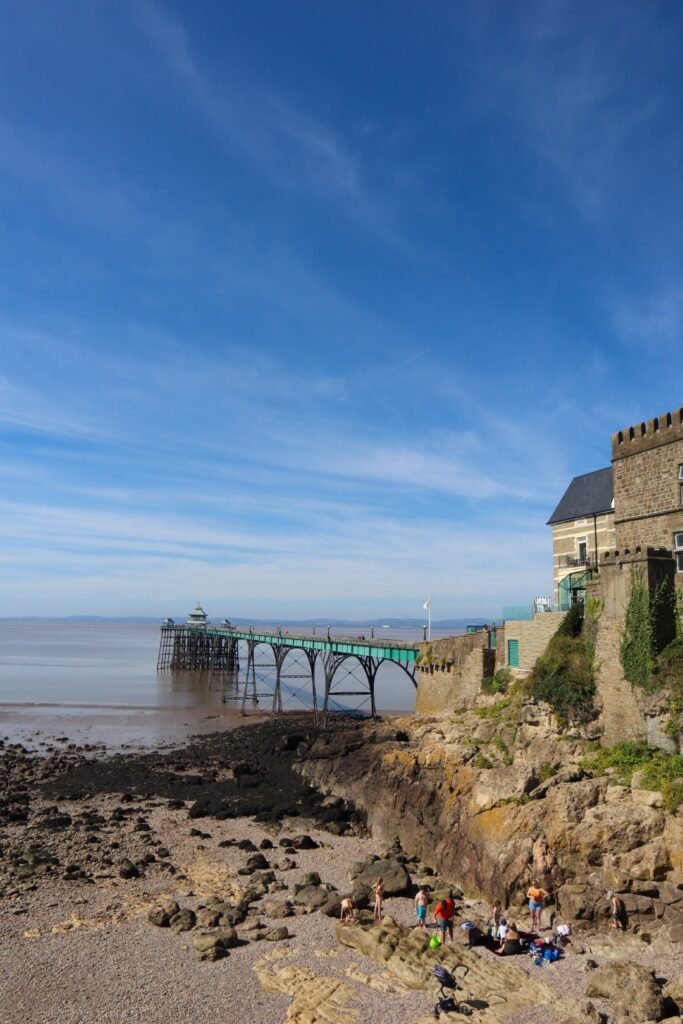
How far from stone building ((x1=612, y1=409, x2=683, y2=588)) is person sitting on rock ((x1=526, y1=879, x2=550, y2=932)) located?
11.9m

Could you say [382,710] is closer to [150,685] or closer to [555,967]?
[150,685]

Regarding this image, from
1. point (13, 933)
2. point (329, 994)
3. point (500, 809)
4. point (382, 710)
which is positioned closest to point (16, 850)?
point (13, 933)

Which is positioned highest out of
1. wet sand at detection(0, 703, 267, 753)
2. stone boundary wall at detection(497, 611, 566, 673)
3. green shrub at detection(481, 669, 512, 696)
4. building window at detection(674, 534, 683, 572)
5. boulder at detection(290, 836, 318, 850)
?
building window at detection(674, 534, 683, 572)

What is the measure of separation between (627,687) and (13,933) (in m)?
19.1

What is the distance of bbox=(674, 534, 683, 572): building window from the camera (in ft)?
78.1

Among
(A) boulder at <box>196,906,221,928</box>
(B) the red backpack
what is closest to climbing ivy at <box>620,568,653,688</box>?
(B) the red backpack

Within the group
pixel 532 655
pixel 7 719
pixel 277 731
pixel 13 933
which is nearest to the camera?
pixel 13 933

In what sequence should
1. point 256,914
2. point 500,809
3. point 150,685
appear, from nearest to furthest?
point 256,914 → point 500,809 → point 150,685

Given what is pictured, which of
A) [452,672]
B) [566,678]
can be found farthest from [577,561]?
[566,678]

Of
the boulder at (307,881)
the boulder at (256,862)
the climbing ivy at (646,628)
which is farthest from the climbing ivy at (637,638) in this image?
the boulder at (256,862)

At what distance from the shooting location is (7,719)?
49.9m

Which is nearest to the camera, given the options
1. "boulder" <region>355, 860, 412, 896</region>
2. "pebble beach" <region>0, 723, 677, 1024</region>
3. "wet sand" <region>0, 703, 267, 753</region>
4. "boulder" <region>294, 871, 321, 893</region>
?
"pebble beach" <region>0, 723, 677, 1024</region>

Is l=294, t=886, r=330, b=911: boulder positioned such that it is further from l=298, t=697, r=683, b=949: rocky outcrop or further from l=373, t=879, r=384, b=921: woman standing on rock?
l=298, t=697, r=683, b=949: rocky outcrop

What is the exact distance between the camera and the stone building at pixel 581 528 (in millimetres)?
31422
